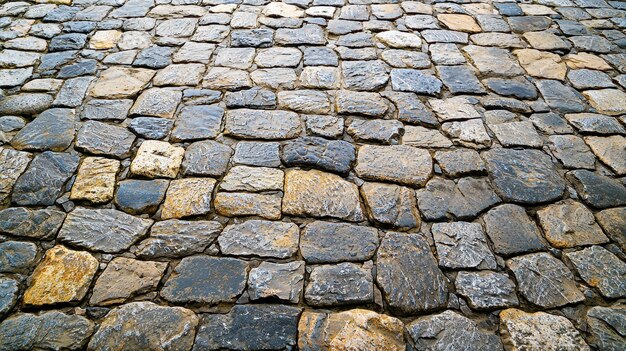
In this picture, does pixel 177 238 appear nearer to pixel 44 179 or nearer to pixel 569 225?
pixel 44 179

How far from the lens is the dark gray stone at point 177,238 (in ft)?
5.52

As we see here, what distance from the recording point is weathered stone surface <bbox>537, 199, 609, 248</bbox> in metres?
1.77

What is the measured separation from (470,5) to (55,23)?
157 inches

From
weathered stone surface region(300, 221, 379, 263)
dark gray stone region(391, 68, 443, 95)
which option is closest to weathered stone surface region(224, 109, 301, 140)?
weathered stone surface region(300, 221, 379, 263)

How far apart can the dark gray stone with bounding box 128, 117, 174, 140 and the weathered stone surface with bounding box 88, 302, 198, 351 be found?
1.08 meters

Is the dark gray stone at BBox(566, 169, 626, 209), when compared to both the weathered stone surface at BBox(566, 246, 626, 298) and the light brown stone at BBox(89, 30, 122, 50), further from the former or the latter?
the light brown stone at BBox(89, 30, 122, 50)

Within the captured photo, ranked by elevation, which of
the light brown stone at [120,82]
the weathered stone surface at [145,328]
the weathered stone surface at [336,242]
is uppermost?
the light brown stone at [120,82]

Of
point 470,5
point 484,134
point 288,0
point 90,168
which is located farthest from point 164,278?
point 470,5

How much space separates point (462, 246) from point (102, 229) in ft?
5.69

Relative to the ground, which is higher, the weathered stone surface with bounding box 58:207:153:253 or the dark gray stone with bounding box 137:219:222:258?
the weathered stone surface with bounding box 58:207:153:253

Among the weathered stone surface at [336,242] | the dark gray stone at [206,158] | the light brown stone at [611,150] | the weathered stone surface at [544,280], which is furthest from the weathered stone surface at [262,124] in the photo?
the light brown stone at [611,150]

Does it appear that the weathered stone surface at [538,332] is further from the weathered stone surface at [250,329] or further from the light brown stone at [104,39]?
the light brown stone at [104,39]

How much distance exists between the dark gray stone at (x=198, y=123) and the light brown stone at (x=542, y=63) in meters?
2.41

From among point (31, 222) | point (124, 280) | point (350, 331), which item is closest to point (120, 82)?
point (31, 222)
